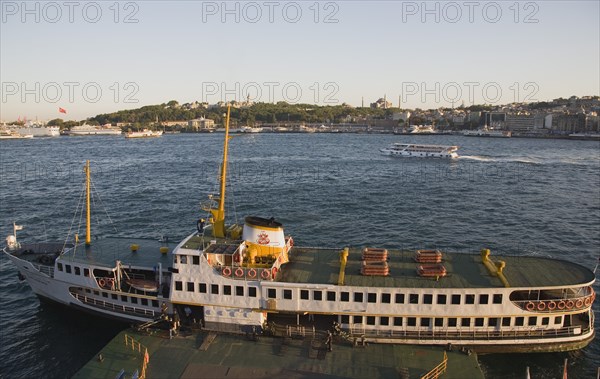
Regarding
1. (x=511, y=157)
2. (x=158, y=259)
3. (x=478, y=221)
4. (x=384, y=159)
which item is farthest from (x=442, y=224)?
(x=511, y=157)

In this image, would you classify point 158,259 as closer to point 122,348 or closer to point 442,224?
point 122,348

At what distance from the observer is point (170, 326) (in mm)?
24453

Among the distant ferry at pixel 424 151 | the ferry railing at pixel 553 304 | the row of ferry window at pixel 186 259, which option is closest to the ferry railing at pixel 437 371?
the ferry railing at pixel 553 304

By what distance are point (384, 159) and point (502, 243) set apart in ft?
252

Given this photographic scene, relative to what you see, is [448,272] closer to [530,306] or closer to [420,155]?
[530,306]

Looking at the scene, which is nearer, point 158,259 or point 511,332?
point 511,332

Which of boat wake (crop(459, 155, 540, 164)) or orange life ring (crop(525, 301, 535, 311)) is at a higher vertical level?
boat wake (crop(459, 155, 540, 164))

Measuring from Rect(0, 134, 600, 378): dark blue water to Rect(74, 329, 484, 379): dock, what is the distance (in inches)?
194

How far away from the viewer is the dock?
20469mm

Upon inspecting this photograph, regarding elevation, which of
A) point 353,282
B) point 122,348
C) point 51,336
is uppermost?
point 353,282

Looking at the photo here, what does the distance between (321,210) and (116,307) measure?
35.6 meters

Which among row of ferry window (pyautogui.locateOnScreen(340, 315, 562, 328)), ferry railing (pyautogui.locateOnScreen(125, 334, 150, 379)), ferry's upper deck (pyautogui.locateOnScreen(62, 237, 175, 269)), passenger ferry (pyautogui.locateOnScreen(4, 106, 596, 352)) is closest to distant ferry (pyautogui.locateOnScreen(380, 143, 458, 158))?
passenger ferry (pyautogui.locateOnScreen(4, 106, 596, 352))

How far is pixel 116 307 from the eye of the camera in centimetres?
2775

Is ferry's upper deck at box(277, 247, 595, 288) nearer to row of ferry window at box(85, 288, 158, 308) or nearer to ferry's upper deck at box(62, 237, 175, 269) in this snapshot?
row of ferry window at box(85, 288, 158, 308)
